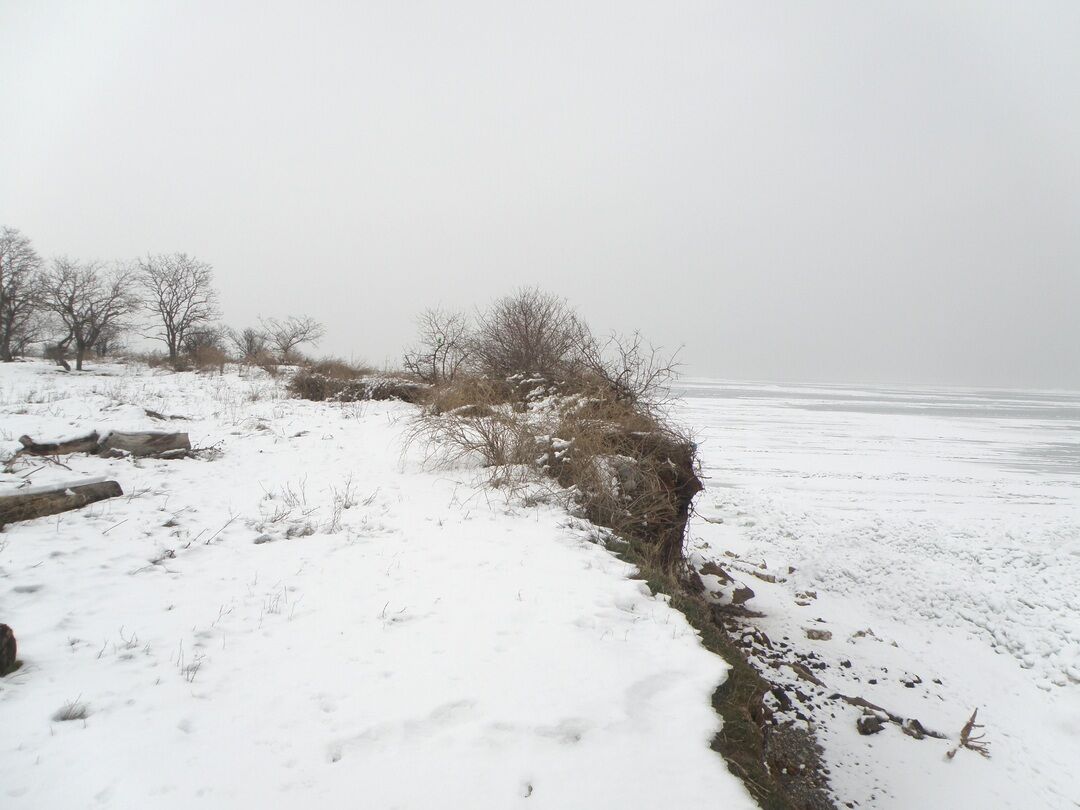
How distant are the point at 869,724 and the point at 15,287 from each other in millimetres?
44074

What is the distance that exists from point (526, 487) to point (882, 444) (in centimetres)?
1969

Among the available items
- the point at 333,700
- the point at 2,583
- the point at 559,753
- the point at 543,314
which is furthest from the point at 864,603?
the point at 543,314

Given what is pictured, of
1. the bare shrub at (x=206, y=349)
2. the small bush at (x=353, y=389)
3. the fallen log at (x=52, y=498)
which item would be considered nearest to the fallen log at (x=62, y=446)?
the fallen log at (x=52, y=498)

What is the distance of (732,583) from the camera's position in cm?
801

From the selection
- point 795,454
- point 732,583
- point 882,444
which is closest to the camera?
point 732,583

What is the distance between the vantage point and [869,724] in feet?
17.4

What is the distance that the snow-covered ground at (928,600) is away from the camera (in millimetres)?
4949

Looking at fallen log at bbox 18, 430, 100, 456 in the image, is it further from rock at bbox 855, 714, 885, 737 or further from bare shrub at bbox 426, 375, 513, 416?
rock at bbox 855, 714, 885, 737

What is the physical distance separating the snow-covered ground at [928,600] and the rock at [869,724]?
0.25ft

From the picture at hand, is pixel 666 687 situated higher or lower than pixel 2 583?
lower

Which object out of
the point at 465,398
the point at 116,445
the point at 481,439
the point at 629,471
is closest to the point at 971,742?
A: the point at 629,471

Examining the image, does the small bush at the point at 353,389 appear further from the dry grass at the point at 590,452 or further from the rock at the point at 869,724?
the rock at the point at 869,724

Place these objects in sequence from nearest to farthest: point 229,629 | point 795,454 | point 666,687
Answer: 1. point 666,687
2. point 229,629
3. point 795,454

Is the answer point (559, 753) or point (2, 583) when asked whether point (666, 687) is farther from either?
point (2, 583)
